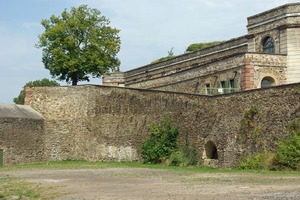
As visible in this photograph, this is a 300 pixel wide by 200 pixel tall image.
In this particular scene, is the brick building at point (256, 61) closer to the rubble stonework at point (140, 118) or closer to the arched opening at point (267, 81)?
the arched opening at point (267, 81)

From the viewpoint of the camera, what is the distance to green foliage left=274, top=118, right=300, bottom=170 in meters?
25.4

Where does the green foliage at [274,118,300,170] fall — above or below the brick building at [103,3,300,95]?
below

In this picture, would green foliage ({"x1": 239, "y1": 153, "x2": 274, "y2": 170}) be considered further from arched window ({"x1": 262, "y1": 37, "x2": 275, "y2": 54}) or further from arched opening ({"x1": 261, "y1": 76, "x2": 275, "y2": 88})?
arched window ({"x1": 262, "y1": 37, "x2": 275, "y2": 54})

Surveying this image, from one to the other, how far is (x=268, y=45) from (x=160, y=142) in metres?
15.4

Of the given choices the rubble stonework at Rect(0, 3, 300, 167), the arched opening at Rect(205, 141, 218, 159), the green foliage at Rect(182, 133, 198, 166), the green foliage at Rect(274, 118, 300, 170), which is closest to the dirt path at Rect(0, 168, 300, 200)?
the green foliage at Rect(274, 118, 300, 170)

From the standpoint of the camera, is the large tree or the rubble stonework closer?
the rubble stonework

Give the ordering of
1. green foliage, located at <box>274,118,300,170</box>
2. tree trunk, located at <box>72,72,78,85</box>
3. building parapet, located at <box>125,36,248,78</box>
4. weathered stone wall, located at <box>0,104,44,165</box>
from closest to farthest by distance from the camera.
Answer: green foliage, located at <box>274,118,300,170</box> → weathered stone wall, located at <box>0,104,44,165</box> → building parapet, located at <box>125,36,248,78</box> → tree trunk, located at <box>72,72,78,85</box>

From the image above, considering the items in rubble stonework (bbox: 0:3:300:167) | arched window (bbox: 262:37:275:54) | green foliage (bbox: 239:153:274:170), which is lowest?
green foliage (bbox: 239:153:274:170)

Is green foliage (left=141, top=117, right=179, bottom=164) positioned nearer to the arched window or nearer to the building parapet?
the arched window

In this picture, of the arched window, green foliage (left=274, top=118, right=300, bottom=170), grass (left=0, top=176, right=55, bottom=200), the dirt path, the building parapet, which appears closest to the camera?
the dirt path

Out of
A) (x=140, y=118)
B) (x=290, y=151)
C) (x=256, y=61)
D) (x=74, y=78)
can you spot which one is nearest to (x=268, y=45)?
(x=256, y=61)

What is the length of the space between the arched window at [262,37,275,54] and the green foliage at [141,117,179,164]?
13.6 m

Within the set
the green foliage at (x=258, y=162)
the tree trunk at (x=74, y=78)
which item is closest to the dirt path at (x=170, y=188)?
the green foliage at (x=258, y=162)

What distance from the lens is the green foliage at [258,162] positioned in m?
27.0
